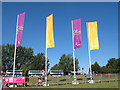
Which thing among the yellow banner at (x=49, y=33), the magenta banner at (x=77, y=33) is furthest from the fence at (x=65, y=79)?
the magenta banner at (x=77, y=33)

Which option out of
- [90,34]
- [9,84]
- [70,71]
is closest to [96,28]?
[90,34]

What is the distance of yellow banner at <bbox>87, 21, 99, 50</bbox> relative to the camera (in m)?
23.5

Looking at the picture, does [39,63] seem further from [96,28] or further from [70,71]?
[96,28]

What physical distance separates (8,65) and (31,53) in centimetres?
1014

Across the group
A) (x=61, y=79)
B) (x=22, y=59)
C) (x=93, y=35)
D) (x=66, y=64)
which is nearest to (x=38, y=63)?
(x=22, y=59)

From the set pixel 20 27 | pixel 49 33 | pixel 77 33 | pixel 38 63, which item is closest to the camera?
pixel 49 33

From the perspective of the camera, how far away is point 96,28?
2422cm

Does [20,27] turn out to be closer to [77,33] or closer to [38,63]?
[77,33]

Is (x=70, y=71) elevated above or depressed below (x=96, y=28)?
below

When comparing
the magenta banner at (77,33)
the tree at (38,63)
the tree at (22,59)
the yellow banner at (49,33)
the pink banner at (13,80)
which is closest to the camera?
the pink banner at (13,80)

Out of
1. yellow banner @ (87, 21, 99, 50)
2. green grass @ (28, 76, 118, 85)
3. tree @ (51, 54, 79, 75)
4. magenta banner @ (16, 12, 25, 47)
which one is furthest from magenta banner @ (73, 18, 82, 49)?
tree @ (51, 54, 79, 75)

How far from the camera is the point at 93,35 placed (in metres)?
24.1

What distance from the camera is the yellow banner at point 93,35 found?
23516mm

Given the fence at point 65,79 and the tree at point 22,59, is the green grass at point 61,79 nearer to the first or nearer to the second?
the fence at point 65,79
